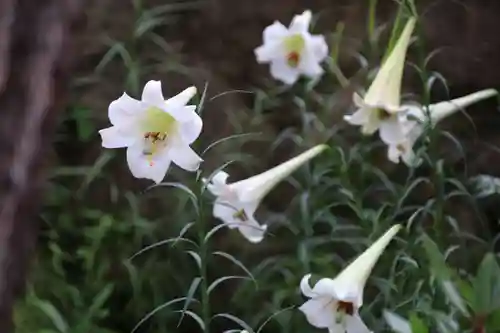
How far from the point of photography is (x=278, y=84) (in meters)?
1.52

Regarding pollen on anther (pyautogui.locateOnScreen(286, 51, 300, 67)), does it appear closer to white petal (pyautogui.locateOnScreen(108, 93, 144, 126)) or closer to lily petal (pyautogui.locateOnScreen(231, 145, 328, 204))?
lily petal (pyautogui.locateOnScreen(231, 145, 328, 204))

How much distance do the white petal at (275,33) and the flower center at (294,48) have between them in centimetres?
1

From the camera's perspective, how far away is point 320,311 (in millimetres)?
827

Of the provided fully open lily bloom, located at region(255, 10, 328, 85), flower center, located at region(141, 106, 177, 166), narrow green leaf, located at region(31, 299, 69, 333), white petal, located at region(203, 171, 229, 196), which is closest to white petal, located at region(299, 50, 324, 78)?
→ fully open lily bloom, located at region(255, 10, 328, 85)

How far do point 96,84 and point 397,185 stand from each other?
73 cm

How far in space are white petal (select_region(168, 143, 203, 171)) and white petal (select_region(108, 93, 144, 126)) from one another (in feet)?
0.20

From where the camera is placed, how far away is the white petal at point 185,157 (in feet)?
2.30

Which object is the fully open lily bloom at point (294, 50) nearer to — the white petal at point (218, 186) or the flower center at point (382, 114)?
the flower center at point (382, 114)

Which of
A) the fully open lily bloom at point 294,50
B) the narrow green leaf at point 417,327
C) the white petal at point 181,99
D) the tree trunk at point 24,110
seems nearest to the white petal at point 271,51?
the fully open lily bloom at point 294,50

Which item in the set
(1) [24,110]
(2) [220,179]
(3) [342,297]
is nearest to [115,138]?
(2) [220,179]

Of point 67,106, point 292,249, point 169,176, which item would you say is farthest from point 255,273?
point 67,106

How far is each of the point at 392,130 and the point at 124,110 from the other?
422mm

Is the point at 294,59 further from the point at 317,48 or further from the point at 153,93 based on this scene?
the point at 153,93

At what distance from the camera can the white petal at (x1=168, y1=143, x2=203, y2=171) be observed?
27.6 inches
